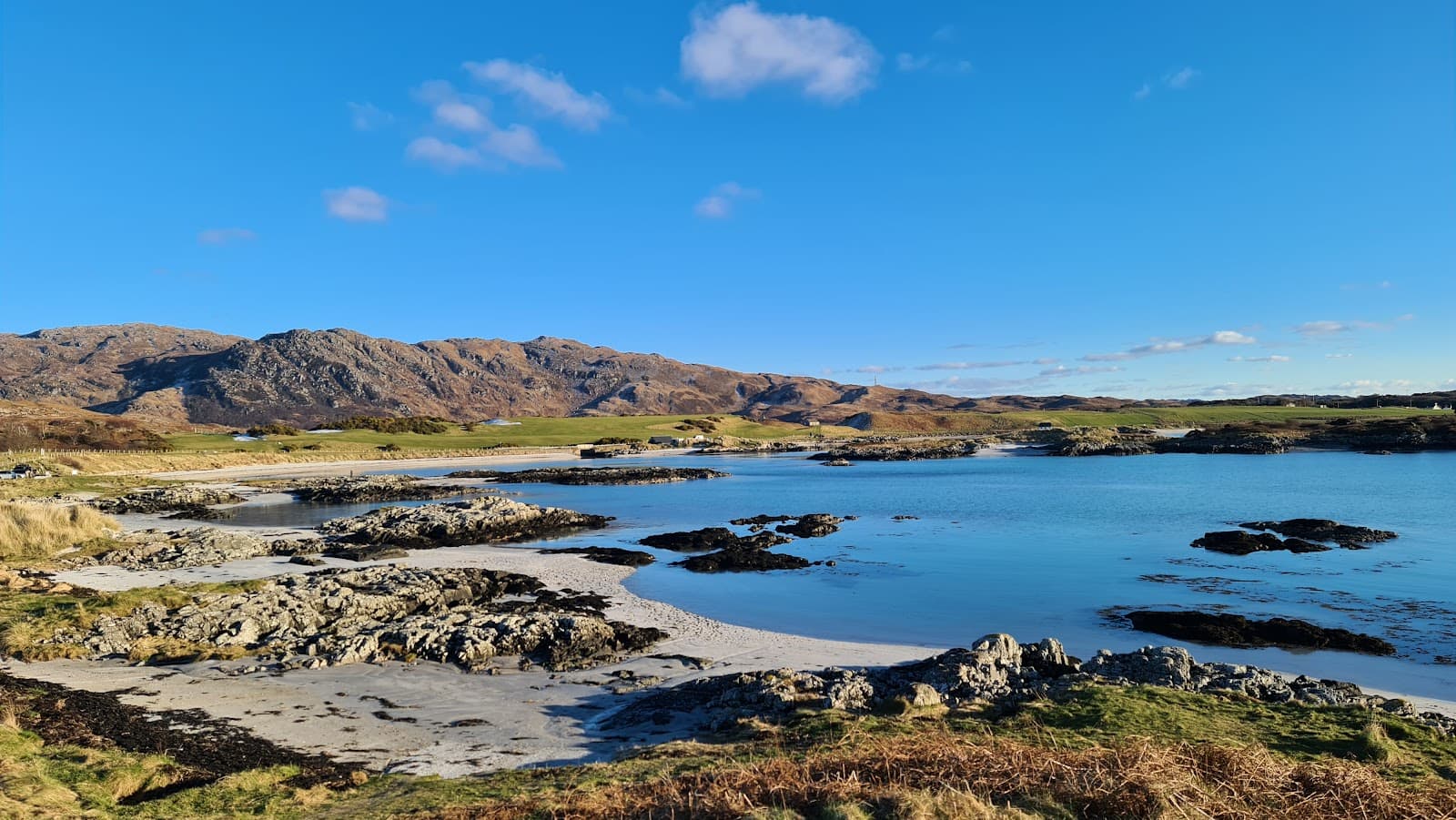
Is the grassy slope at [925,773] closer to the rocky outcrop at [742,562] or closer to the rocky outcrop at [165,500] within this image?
the rocky outcrop at [742,562]

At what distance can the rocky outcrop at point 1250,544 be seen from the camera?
3067 cm

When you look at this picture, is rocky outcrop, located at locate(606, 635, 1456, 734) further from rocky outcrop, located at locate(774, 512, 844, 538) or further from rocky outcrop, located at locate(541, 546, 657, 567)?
rocky outcrop, located at locate(774, 512, 844, 538)

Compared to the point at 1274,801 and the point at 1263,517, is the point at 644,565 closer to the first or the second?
the point at 1274,801

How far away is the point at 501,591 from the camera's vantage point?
23.7 metres

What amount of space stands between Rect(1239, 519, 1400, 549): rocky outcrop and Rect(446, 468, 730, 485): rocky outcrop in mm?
48734

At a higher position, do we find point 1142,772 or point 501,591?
point 1142,772

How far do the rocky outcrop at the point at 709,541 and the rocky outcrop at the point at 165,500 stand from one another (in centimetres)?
3040

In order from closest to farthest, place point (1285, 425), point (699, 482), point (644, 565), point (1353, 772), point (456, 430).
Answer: point (1353, 772) → point (644, 565) → point (699, 482) → point (1285, 425) → point (456, 430)

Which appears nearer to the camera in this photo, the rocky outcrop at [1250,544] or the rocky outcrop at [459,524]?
the rocky outcrop at [1250,544]

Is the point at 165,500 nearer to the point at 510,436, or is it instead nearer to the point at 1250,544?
the point at 1250,544

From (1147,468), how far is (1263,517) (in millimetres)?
40364

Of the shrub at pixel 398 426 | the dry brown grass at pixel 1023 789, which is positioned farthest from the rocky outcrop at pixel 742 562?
the shrub at pixel 398 426

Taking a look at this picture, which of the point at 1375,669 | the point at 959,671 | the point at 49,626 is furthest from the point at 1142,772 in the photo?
→ the point at 49,626

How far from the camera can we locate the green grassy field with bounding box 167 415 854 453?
9079cm
